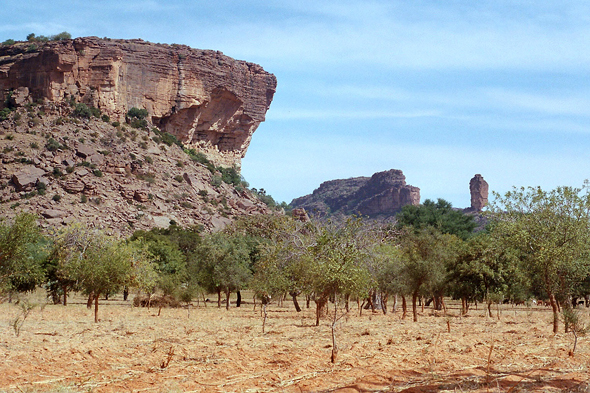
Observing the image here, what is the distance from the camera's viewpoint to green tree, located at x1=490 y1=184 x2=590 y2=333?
22906 millimetres

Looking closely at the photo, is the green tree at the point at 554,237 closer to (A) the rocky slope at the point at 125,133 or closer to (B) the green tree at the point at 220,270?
(B) the green tree at the point at 220,270

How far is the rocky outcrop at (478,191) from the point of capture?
151000 mm

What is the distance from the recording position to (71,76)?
8944cm

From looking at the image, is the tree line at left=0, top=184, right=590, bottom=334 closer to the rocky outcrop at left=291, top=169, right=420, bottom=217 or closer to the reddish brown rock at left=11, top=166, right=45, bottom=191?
the reddish brown rock at left=11, top=166, right=45, bottom=191

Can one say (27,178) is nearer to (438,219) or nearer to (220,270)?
(220,270)

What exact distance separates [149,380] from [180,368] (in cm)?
168

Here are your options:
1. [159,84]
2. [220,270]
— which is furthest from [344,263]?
[159,84]

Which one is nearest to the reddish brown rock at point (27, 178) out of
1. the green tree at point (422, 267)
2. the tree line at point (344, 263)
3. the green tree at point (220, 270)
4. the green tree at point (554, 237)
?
the tree line at point (344, 263)

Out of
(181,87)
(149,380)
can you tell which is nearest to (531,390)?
(149,380)

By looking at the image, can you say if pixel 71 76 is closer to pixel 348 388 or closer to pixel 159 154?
pixel 159 154

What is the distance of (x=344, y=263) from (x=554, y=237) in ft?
26.9

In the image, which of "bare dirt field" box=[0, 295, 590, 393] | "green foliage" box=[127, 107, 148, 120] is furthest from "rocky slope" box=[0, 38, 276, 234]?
"bare dirt field" box=[0, 295, 590, 393]

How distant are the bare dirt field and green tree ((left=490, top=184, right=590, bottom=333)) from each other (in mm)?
2638

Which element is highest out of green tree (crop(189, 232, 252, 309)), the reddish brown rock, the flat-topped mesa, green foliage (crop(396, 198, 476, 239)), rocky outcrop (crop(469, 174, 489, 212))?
the flat-topped mesa
